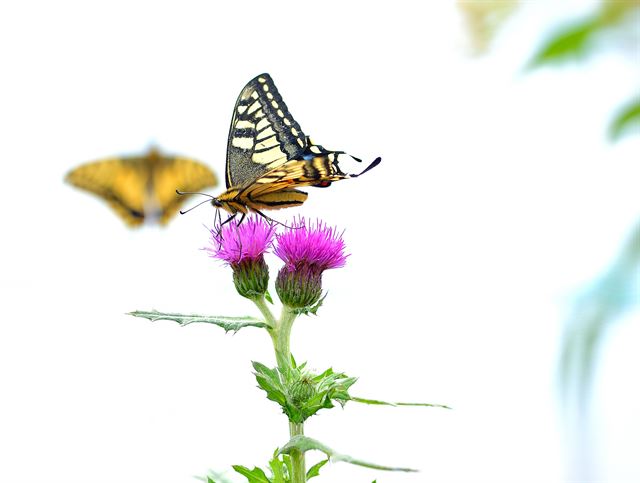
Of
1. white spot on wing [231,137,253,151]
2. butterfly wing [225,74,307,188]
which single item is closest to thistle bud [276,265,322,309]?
butterfly wing [225,74,307,188]

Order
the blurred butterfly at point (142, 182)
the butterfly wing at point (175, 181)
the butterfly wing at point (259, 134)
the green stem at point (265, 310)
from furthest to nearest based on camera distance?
the blurred butterfly at point (142, 182) < the butterfly wing at point (175, 181) < the butterfly wing at point (259, 134) < the green stem at point (265, 310)

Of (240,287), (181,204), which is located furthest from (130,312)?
(181,204)

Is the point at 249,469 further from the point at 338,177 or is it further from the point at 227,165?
the point at 227,165

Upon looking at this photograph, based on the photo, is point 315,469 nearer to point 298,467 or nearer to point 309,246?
point 298,467

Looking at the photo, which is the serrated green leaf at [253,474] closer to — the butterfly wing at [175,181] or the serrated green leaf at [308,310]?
the serrated green leaf at [308,310]

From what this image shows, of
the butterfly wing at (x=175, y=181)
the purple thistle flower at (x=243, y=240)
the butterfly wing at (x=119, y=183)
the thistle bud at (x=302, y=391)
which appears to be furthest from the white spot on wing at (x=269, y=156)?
the butterfly wing at (x=119, y=183)

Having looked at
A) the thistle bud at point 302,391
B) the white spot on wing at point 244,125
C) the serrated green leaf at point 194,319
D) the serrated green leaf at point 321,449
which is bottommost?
the serrated green leaf at point 321,449

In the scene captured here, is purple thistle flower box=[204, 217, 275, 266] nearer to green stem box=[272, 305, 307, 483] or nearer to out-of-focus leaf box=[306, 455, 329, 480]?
green stem box=[272, 305, 307, 483]
